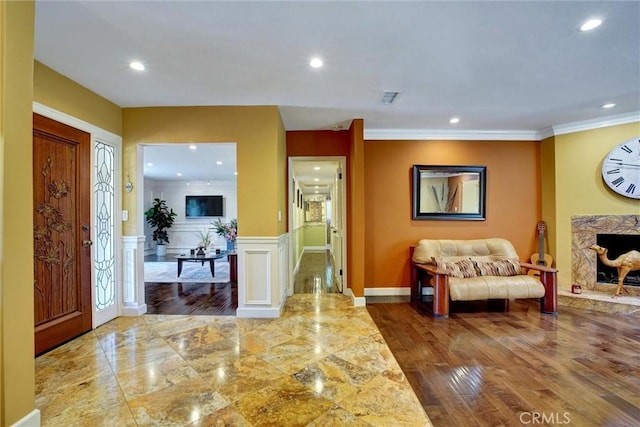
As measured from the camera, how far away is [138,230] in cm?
329

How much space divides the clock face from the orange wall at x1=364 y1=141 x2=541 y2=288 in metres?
0.75

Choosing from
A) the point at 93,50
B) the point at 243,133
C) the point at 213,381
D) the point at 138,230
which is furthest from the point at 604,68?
the point at 138,230

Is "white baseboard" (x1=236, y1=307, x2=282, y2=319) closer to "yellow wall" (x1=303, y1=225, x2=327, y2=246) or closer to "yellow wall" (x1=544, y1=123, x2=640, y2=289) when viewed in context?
"yellow wall" (x1=544, y1=123, x2=640, y2=289)

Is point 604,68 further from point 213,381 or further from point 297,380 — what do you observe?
point 213,381

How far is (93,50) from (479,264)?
14.5 feet

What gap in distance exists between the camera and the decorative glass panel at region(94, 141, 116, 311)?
3.00 meters

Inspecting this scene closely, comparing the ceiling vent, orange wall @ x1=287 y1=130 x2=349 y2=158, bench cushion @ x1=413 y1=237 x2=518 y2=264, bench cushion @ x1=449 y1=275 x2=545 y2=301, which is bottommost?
bench cushion @ x1=449 y1=275 x2=545 y2=301

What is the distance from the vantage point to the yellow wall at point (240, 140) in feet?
10.4

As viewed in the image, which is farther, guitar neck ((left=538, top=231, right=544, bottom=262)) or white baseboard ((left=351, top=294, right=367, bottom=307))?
guitar neck ((left=538, top=231, right=544, bottom=262))

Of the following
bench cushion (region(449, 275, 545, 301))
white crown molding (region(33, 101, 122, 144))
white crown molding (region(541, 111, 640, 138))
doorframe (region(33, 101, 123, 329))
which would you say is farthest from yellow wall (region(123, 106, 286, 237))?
white crown molding (region(541, 111, 640, 138))

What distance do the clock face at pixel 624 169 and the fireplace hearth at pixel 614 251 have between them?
1.79ft

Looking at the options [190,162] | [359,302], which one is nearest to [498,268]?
[359,302]

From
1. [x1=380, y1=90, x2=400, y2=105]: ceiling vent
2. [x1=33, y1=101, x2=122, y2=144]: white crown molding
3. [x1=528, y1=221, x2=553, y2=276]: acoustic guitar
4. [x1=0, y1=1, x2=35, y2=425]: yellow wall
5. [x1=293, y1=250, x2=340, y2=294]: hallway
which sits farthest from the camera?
[x1=293, y1=250, x2=340, y2=294]: hallway

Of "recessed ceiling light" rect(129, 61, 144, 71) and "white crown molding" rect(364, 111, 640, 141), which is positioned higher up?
"recessed ceiling light" rect(129, 61, 144, 71)
